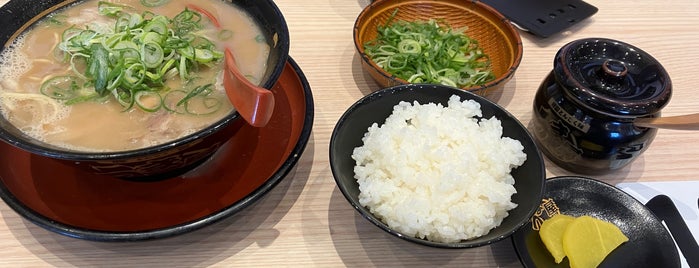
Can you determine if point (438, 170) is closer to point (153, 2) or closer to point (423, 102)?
point (423, 102)

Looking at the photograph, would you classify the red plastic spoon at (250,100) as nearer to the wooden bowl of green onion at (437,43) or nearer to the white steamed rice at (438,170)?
the white steamed rice at (438,170)

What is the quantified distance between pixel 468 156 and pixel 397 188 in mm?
195

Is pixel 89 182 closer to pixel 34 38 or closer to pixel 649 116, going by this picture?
pixel 34 38

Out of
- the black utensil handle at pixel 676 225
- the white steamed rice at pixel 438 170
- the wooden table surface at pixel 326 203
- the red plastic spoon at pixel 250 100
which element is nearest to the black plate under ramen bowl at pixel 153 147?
Result: the red plastic spoon at pixel 250 100

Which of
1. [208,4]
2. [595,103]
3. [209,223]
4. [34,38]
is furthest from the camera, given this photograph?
[208,4]

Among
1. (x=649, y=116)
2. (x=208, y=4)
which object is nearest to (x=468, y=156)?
(x=649, y=116)

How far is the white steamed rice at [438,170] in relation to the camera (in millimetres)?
1090

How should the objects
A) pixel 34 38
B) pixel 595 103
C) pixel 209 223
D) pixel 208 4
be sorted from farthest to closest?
1. pixel 208 4
2. pixel 34 38
3. pixel 595 103
4. pixel 209 223

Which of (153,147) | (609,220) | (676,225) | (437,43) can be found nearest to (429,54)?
(437,43)

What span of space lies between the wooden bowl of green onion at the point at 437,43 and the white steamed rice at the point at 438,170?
0.29m

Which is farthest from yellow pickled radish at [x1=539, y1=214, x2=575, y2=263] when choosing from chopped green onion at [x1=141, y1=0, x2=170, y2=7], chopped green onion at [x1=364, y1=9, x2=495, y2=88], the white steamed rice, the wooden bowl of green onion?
chopped green onion at [x1=141, y1=0, x2=170, y2=7]

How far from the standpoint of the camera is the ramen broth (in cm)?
116

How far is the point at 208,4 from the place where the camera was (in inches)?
61.7

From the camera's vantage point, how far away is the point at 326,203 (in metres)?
1.34
